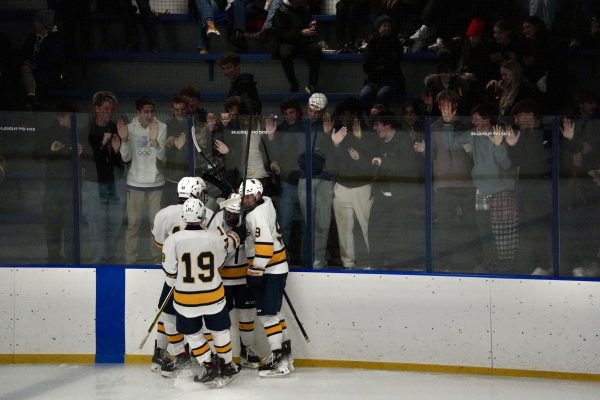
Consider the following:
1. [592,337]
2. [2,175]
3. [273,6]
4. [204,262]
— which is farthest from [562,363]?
[273,6]

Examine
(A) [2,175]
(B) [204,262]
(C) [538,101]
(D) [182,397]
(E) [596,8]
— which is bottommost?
(D) [182,397]

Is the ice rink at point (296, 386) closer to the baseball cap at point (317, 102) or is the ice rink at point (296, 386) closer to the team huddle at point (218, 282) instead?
the team huddle at point (218, 282)

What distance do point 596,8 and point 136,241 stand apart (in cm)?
476

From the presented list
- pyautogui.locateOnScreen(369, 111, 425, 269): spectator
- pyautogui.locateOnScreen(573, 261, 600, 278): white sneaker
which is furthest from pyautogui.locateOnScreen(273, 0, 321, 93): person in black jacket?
pyautogui.locateOnScreen(573, 261, 600, 278): white sneaker

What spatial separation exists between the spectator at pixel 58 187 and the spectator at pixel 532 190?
9.90ft

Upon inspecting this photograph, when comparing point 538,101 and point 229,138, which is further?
point 538,101

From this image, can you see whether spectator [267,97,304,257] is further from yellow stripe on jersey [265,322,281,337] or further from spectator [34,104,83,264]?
spectator [34,104,83,264]

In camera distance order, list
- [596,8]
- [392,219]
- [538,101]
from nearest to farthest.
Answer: [392,219] < [538,101] < [596,8]

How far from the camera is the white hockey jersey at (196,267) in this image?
746cm

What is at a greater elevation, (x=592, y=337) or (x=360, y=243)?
(x=360, y=243)

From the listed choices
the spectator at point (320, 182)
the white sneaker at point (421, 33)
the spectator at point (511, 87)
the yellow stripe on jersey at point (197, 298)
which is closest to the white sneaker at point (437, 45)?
the white sneaker at point (421, 33)

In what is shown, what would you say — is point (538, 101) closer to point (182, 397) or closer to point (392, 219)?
point (392, 219)

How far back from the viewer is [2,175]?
8.26 meters

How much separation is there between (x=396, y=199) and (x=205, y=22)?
3872 mm
